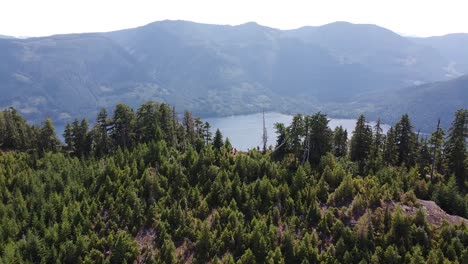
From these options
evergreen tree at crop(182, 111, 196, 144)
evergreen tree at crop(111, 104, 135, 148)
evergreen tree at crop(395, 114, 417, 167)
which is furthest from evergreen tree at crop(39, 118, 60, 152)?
evergreen tree at crop(395, 114, 417, 167)

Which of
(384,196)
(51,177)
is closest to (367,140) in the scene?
(384,196)

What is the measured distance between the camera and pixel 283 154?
6362cm

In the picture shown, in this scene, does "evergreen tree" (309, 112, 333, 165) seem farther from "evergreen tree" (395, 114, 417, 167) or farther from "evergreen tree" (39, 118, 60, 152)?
"evergreen tree" (39, 118, 60, 152)

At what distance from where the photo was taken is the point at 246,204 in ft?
145

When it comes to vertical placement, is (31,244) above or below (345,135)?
below

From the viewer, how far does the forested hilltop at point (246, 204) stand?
37750mm

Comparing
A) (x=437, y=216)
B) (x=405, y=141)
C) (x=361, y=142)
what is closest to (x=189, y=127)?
(x=361, y=142)

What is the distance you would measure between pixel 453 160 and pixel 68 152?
67.4 m

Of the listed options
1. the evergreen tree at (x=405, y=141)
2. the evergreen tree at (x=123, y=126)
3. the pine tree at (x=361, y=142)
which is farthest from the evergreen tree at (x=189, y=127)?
the evergreen tree at (x=405, y=141)

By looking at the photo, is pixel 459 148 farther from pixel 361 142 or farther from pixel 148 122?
pixel 148 122

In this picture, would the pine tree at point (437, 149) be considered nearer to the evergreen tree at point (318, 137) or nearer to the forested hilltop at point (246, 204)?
the forested hilltop at point (246, 204)

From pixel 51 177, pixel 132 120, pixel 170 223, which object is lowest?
pixel 170 223

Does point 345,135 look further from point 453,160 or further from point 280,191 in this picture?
point 280,191

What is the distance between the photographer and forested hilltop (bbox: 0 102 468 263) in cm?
3775
